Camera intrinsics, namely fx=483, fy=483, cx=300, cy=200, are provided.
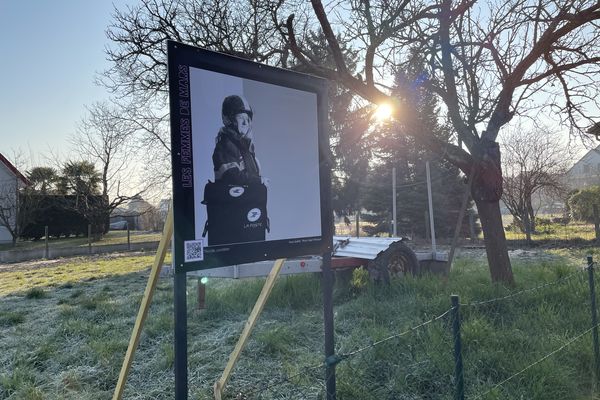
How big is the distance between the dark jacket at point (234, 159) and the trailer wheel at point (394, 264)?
4.70 meters

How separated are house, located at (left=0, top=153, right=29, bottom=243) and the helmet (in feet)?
72.7

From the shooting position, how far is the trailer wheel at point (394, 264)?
6897 mm

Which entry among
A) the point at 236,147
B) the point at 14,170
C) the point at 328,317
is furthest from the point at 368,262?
the point at 14,170

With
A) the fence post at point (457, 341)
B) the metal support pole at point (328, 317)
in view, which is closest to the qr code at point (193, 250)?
the metal support pole at point (328, 317)

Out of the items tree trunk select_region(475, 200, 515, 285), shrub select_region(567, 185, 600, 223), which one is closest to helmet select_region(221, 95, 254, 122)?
tree trunk select_region(475, 200, 515, 285)

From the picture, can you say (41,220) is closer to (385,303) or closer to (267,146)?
(385,303)

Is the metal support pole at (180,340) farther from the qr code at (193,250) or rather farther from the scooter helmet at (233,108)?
the scooter helmet at (233,108)

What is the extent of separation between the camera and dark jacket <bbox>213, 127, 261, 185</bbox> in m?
2.29

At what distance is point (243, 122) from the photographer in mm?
2434

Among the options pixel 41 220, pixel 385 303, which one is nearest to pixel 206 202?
pixel 385 303

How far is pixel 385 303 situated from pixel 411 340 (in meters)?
1.59

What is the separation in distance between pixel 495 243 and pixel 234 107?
542 cm

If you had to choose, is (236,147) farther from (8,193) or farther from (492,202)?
(8,193)

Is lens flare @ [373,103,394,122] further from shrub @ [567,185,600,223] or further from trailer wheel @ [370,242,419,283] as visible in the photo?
shrub @ [567,185,600,223]
